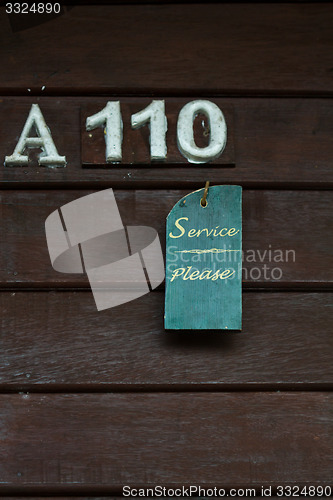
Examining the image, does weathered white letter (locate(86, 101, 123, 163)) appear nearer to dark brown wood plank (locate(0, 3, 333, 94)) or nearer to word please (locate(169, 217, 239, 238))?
dark brown wood plank (locate(0, 3, 333, 94))

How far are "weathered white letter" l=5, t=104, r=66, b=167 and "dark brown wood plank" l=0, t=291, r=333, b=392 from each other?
245 mm

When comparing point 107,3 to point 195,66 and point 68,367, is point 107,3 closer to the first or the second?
point 195,66

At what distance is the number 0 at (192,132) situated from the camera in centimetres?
109

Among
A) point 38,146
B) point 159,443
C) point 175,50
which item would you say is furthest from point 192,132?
point 159,443

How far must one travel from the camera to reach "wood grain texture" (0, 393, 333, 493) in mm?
1007

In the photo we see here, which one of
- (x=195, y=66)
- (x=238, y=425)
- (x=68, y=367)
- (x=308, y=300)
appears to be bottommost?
(x=238, y=425)

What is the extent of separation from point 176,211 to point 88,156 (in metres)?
0.20

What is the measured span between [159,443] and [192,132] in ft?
1.84

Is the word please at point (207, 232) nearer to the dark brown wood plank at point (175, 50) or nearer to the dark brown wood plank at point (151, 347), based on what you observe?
the dark brown wood plank at point (151, 347)

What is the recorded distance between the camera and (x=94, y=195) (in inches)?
43.1

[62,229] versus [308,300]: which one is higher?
[62,229]

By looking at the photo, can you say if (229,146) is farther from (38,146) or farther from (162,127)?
(38,146)

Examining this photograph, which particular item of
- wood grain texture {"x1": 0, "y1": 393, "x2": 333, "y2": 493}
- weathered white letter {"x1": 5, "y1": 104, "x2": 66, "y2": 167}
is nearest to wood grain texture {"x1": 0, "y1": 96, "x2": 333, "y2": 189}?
weathered white letter {"x1": 5, "y1": 104, "x2": 66, "y2": 167}

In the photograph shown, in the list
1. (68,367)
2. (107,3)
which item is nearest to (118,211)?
(68,367)
